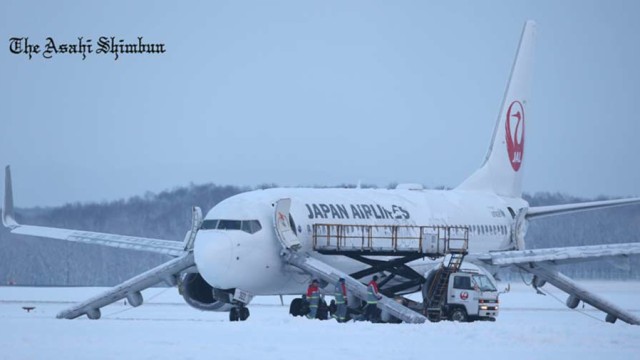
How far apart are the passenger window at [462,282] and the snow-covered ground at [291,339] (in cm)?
163

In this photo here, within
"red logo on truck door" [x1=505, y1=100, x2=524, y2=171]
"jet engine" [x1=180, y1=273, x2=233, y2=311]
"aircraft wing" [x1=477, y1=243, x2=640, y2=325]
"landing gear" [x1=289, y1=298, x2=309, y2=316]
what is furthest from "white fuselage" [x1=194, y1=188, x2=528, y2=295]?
"red logo on truck door" [x1=505, y1=100, x2=524, y2=171]

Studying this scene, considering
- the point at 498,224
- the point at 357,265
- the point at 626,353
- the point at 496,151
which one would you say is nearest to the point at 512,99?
the point at 496,151

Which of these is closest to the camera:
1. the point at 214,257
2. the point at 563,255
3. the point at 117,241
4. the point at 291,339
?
the point at 291,339

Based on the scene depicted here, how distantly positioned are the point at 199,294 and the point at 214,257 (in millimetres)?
4952

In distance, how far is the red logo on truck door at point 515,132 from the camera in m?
58.4

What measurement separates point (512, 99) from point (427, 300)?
1804 cm

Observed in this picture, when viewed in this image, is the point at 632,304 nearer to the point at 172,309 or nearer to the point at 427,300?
the point at 427,300

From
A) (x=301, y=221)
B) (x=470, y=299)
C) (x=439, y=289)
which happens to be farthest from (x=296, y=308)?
(x=470, y=299)

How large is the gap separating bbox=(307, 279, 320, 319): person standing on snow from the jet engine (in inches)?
135

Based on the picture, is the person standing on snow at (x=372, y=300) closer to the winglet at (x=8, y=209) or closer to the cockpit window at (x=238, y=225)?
the cockpit window at (x=238, y=225)

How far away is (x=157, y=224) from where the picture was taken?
83.4m

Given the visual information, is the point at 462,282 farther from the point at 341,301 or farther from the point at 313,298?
the point at 313,298

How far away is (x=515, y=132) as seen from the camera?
59.0m

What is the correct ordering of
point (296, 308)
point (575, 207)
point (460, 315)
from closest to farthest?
point (460, 315) < point (296, 308) < point (575, 207)
